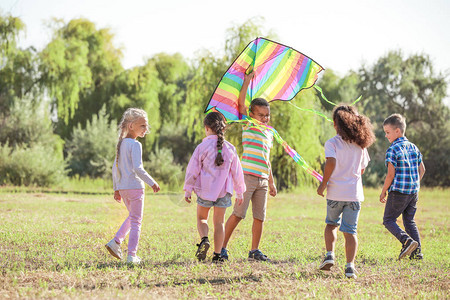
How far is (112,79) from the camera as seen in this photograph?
2572cm

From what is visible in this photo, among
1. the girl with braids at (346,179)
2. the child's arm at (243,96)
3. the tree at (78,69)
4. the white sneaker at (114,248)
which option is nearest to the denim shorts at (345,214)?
the girl with braids at (346,179)

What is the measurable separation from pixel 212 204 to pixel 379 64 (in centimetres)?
3258

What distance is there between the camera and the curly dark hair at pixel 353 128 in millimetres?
5121

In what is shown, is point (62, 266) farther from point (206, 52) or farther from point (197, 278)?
point (206, 52)

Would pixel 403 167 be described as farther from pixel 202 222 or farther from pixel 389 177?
pixel 202 222

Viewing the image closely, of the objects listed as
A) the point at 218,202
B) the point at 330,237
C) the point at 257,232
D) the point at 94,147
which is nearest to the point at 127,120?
the point at 218,202

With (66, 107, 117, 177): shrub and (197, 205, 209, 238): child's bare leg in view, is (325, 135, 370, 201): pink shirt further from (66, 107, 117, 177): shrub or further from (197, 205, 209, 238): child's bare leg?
(66, 107, 117, 177): shrub

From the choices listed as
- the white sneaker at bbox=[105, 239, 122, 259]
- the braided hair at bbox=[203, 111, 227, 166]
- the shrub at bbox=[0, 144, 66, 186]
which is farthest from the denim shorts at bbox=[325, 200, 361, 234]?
the shrub at bbox=[0, 144, 66, 186]

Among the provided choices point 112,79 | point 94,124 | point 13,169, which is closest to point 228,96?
point 13,169

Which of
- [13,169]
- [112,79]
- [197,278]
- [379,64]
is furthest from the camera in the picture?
[379,64]

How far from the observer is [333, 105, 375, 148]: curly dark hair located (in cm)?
512

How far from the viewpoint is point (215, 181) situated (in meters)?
5.65

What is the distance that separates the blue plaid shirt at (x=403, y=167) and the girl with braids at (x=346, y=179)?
140 cm

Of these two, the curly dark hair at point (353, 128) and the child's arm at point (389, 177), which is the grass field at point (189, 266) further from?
the curly dark hair at point (353, 128)
